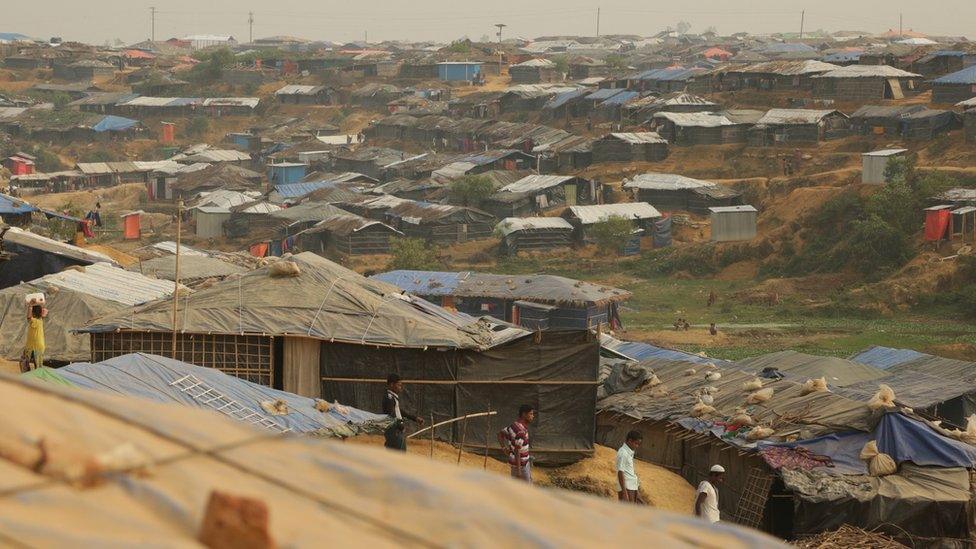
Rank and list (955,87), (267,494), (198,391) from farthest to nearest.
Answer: (955,87) < (198,391) < (267,494)

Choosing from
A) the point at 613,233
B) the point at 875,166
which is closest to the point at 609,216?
the point at 613,233

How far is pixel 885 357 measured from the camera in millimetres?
23734

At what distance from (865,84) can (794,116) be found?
5.48 metres

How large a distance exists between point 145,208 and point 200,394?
154ft

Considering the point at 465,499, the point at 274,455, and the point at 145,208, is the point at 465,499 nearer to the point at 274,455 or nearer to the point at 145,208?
the point at 274,455

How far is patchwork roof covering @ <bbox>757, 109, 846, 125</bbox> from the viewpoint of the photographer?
51.9 m

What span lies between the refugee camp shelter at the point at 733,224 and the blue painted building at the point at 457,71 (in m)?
44.3

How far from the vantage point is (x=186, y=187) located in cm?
5781

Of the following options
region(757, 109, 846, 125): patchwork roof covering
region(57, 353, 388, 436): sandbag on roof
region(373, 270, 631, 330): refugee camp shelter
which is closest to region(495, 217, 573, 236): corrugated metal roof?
region(757, 109, 846, 125): patchwork roof covering

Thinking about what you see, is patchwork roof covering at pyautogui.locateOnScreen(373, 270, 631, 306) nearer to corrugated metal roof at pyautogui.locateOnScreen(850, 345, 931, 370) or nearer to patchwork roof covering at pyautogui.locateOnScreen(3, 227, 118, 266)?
corrugated metal roof at pyautogui.locateOnScreen(850, 345, 931, 370)

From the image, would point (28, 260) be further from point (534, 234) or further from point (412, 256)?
point (534, 234)

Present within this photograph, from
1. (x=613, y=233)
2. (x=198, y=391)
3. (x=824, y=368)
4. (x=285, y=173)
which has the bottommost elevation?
(x=285, y=173)

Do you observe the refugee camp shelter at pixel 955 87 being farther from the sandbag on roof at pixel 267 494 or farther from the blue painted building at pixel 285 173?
the sandbag on roof at pixel 267 494

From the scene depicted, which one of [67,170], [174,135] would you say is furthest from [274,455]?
[174,135]
